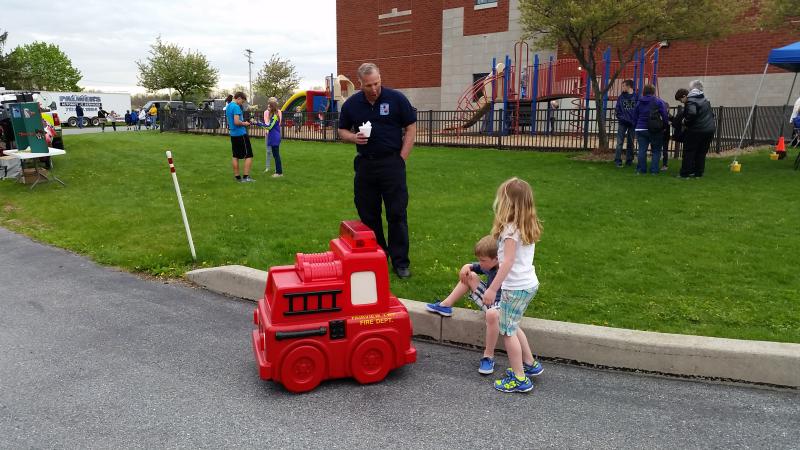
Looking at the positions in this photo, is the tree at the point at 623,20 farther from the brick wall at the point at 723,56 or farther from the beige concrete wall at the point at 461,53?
the beige concrete wall at the point at 461,53

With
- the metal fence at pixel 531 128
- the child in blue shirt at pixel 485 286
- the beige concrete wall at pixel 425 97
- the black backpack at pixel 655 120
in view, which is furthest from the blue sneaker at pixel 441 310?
the beige concrete wall at pixel 425 97

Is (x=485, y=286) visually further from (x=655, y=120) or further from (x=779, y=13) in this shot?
(x=779, y=13)

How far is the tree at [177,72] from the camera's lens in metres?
43.3

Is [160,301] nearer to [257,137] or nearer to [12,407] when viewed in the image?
[12,407]

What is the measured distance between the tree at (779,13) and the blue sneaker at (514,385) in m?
13.8

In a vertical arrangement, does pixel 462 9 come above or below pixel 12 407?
above

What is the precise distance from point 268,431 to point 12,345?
250 centimetres

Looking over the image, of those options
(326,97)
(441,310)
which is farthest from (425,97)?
(441,310)

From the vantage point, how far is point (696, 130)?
1111cm

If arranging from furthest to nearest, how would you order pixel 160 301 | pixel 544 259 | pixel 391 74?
pixel 391 74, pixel 544 259, pixel 160 301

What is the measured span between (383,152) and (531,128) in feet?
52.7

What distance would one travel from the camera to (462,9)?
27.9m

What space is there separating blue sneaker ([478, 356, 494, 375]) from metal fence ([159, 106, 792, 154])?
43.4 ft

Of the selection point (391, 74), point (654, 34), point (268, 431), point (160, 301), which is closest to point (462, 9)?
point (391, 74)
